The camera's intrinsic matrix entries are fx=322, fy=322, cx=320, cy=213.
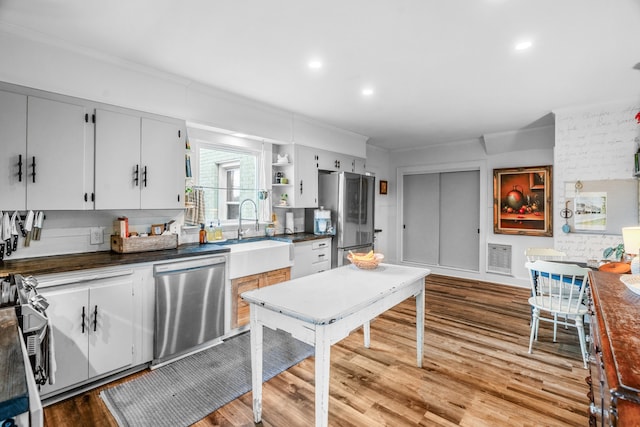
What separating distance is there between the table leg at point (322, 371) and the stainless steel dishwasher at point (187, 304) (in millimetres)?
1636

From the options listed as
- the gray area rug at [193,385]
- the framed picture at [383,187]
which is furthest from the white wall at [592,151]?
the gray area rug at [193,385]

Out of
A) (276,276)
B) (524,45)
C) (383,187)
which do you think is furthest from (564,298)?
(383,187)

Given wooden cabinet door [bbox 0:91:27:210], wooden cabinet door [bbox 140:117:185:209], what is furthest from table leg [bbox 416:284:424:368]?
wooden cabinet door [bbox 0:91:27:210]

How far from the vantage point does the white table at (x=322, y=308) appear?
1621 mm

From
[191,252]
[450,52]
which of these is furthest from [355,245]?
[450,52]

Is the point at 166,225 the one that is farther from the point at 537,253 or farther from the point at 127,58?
the point at 537,253

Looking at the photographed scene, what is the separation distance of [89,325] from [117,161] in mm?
1290

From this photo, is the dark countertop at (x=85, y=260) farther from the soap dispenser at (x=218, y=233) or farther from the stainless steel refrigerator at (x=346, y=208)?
the stainless steel refrigerator at (x=346, y=208)

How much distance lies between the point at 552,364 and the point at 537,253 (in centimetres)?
139

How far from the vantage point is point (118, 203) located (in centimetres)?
269

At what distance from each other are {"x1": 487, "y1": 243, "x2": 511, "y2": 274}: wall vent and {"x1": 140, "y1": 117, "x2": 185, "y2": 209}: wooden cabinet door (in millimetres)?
5091

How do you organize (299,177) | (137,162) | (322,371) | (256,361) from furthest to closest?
(299,177), (137,162), (256,361), (322,371)

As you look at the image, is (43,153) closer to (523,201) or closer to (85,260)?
(85,260)

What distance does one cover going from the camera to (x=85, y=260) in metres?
2.39
